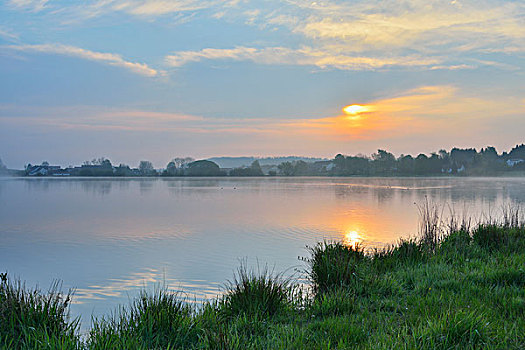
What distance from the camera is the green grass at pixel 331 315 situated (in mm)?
3611

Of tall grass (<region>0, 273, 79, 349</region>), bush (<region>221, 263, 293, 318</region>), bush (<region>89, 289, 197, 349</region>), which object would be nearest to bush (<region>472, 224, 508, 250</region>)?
bush (<region>221, 263, 293, 318</region>)

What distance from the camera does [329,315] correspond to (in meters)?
4.65

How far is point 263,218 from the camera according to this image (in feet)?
64.7

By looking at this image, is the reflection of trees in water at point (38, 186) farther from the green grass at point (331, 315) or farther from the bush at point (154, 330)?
the bush at point (154, 330)

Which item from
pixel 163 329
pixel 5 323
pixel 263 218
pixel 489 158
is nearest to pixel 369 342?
pixel 163 329

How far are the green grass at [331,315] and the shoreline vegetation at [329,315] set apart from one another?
1cm

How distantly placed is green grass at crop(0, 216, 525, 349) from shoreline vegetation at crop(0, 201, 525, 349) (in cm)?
1

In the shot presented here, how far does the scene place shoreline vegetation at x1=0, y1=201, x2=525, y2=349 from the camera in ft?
→ 11.8

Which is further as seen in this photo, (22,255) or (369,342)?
(22,255)

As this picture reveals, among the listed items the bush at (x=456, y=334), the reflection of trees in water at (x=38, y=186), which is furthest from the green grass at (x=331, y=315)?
the reflection of trees in water at (x=38, y=186)

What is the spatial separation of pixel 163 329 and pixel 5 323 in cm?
165

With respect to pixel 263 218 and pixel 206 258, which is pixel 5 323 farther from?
pixel 263 218

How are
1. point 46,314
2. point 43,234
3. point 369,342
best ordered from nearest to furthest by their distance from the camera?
1. point 369,342
2. point 46,314
3. point 43,234

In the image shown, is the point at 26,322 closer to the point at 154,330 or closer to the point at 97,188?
the point at 154,330
